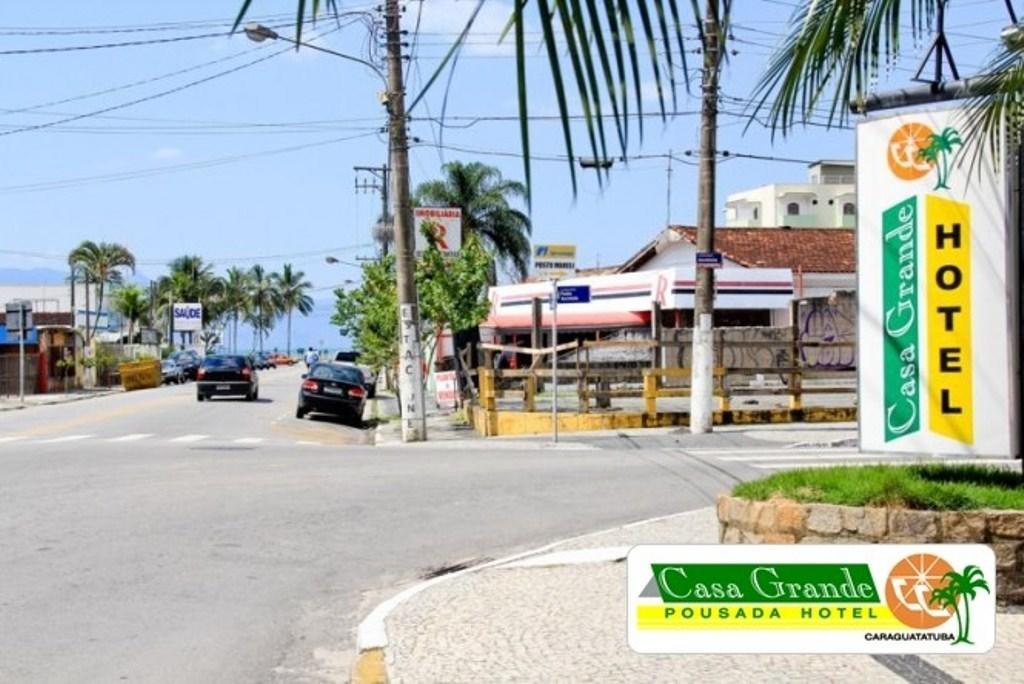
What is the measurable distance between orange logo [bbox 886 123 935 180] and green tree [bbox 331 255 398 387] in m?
25.0

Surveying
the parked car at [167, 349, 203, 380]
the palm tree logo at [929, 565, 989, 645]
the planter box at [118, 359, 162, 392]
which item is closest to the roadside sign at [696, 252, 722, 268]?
the palm tree logo at [929, 565, 989, 645]

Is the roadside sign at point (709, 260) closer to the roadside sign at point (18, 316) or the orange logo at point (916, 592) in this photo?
the orange logo at point (916, 592)

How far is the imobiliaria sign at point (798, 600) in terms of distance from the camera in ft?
17.1

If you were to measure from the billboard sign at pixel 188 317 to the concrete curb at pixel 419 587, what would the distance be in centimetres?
10138

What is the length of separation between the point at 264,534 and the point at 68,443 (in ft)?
40.4

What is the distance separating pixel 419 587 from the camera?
30.7ft

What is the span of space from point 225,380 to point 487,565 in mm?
36080

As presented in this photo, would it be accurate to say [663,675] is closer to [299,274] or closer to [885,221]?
[885,221]

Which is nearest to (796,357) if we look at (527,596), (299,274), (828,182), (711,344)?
(711,344)

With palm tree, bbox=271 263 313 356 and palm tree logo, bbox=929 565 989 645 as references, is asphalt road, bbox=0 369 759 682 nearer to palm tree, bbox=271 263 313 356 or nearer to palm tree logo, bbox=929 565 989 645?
palm tree logo, bbox=929 565 989 645

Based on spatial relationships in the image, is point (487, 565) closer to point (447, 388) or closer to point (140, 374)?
point (447, 388)

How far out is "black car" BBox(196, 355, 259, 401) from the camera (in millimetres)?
45062

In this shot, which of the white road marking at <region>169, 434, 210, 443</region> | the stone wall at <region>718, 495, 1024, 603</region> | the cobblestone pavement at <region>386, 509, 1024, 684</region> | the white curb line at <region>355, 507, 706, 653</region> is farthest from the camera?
the white road marking at <region>169, 434, 210, 443</region>

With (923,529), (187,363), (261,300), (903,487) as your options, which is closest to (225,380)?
(187,363)
